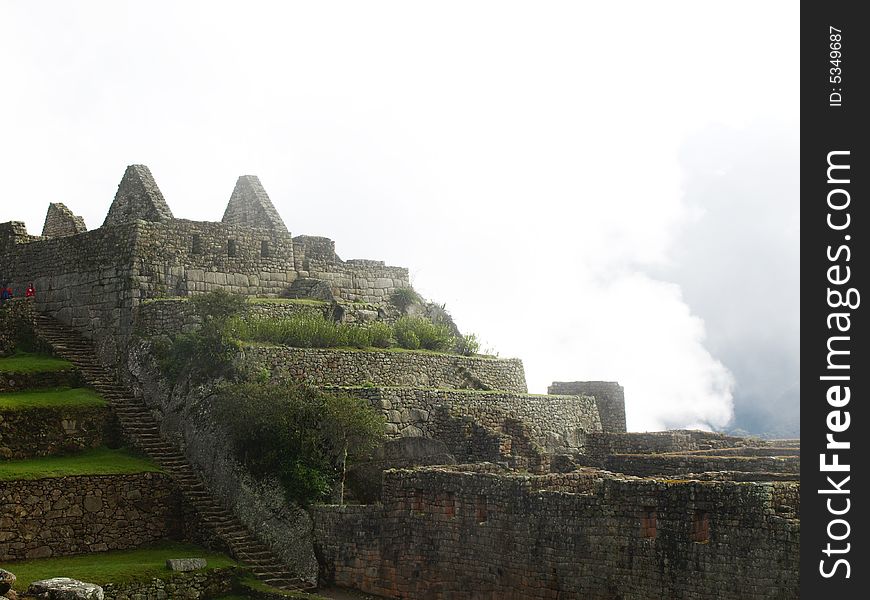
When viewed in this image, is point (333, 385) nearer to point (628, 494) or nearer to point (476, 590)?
point (476, 590)

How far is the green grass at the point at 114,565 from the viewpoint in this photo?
2219 centimetres

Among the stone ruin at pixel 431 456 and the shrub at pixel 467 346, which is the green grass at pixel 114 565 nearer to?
the stone ruin at pixel 431 456

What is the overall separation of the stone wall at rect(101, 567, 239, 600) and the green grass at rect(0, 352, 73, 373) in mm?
9561

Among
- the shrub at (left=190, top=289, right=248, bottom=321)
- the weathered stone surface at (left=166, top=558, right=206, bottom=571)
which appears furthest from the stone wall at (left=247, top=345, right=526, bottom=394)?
the weathered stone surface at (left=166, top=558, right=206, bottom=571)

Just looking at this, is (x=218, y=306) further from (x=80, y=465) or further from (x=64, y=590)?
(x=64, y=590)

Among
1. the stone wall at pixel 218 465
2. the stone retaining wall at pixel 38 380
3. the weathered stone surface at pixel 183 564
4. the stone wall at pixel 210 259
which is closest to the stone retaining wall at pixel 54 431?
the stone wall at pixel 218 465

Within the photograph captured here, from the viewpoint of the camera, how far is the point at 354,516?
2448cm

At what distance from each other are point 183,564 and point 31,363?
10.3 m

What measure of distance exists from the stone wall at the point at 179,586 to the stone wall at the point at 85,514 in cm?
326

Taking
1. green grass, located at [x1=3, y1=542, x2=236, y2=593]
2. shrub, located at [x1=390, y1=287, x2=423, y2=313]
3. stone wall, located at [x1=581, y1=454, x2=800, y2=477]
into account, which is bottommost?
green grass, located at [x1=3, y1=542, x2=236, y2=593]

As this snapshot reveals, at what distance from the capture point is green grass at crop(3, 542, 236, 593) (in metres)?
22.2

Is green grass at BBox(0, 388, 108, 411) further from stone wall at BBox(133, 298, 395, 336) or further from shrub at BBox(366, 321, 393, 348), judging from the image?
shrub at BBox(366, 321, 393, 348)

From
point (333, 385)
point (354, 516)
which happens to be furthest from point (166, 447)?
point (354, 516)

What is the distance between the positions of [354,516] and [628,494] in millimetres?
7381
